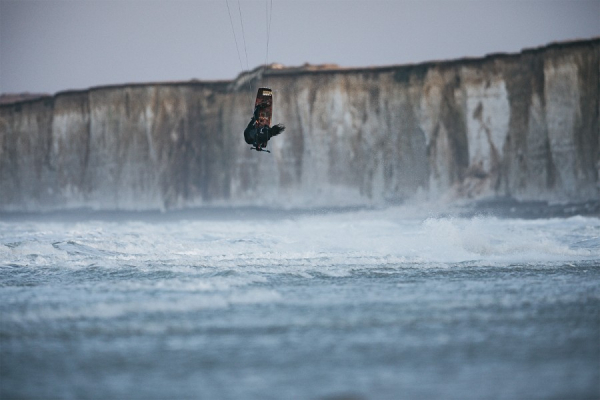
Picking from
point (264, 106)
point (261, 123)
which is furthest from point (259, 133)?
point (264, 106)

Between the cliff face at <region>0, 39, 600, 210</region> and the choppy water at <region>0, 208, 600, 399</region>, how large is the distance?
1699cm

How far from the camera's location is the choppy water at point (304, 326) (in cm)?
544

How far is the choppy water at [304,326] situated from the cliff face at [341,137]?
17.0 metres

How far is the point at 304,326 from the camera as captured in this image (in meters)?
7.26

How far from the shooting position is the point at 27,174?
145 ft

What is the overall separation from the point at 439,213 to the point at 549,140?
567 cm

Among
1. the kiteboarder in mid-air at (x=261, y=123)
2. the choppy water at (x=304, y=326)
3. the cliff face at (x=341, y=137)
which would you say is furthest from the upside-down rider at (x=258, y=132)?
the cliff face at (x=341, y=137)

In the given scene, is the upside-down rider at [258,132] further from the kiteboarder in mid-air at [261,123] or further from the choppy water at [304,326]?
the choppy water at [304,326]

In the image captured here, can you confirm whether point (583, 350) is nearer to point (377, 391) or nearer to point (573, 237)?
point (377, 391)

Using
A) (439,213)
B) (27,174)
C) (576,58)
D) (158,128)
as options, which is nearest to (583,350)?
(439,213)

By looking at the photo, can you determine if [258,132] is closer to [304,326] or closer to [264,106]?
[264,106]

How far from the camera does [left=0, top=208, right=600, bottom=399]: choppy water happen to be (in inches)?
214

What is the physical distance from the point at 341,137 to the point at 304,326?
93.2 feet

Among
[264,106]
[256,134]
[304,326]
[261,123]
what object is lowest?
[304,326]
